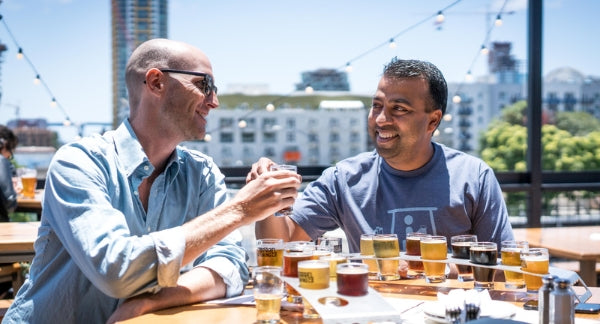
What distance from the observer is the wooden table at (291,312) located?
148 cm

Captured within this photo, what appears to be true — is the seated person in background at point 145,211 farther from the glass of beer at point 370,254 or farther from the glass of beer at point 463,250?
the glass of beer at point 463,250

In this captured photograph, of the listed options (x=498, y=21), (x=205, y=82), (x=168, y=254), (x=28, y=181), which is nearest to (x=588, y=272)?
(x=205, y=82)

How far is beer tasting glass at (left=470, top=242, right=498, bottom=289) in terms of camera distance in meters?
1.72

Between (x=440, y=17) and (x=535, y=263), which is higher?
(x=440, y=17)

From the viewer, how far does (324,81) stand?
263 inches

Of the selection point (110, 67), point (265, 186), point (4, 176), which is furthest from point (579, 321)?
point (110, 67)

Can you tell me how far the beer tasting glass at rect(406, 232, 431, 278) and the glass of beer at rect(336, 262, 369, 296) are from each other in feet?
1.67

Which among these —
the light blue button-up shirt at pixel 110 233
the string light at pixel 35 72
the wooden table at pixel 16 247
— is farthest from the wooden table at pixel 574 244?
the string light at pixel 35 72

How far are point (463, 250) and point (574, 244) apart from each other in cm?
196

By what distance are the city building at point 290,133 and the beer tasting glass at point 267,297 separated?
15.2ft

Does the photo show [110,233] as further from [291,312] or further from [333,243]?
[333,243]

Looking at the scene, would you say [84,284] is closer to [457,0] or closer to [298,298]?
[298,298]

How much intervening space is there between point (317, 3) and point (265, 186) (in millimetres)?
9337

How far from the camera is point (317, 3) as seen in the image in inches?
416
